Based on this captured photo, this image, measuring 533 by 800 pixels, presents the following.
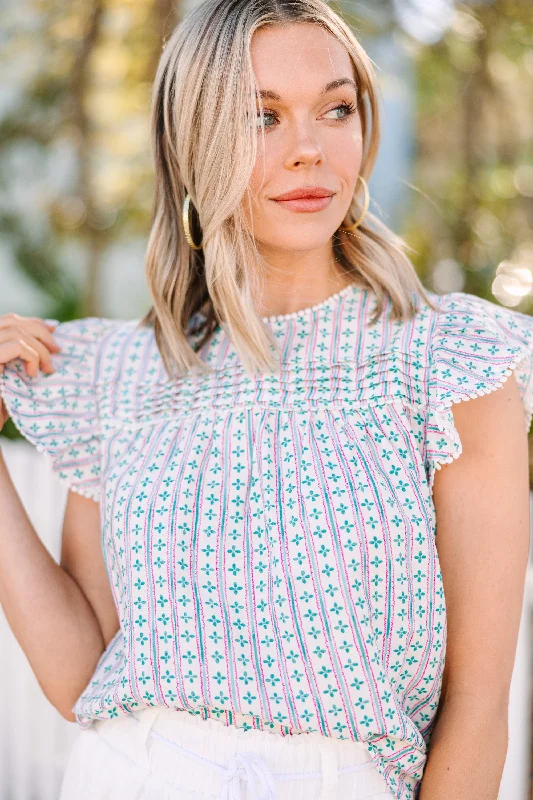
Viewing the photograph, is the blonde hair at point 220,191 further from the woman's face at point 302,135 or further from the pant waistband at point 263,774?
the pant waistband at point 263,774

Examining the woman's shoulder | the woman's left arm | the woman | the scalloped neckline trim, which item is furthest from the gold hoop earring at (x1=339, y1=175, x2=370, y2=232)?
the woman's left arm

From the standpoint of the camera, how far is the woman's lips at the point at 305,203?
1.55m

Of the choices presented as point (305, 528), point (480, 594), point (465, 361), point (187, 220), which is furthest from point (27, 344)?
point (480, 594)

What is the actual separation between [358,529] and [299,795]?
0.40 metres

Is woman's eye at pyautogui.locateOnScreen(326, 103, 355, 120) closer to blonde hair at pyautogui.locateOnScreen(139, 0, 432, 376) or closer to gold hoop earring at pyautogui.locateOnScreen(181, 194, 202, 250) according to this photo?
blonde hair at pyautogui.locateOnScreen(139, 0, 432, 376)

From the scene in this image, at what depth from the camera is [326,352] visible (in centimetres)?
161

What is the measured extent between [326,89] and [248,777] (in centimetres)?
107

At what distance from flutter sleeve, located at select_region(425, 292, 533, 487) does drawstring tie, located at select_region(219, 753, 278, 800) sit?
0.50 m

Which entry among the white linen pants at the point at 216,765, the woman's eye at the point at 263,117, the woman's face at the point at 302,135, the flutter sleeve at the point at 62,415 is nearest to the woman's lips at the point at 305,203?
the woman's face at the point at 302,135

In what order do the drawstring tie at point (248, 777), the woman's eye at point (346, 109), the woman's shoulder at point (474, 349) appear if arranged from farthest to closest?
1. the woman's eye at point (346, 109)
2. the woman's shoulder at point (474, 349)
3. the drawstring tie at point (248, 777)

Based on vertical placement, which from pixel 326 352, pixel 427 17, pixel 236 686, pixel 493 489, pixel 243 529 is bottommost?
pixel 236 686

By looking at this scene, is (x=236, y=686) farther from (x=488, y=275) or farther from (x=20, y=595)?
(x=488, y=275)

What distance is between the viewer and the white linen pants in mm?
1383

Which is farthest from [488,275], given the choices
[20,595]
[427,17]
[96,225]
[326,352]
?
[20,595]
